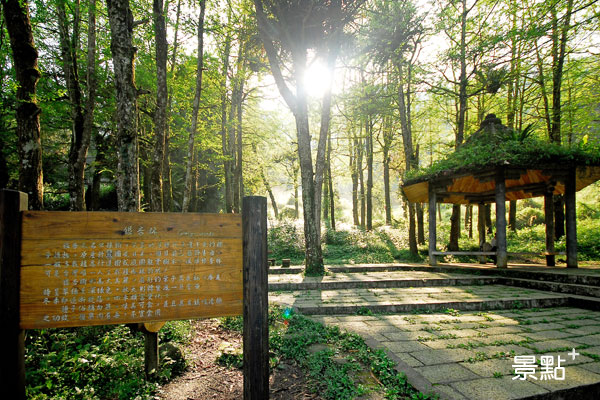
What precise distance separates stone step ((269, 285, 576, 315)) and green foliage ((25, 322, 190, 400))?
2775 millimetres

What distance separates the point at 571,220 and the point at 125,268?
10.8m

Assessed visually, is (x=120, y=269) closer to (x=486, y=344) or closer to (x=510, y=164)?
(x=486, y=344)

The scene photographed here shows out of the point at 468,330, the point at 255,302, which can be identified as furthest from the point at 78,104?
the point at 468,330

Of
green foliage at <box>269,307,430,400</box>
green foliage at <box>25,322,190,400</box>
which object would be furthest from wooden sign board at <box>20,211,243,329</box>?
green foliage at <box>269,307,430,400</box>

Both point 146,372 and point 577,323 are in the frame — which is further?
point 577,323

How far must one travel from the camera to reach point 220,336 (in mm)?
4445

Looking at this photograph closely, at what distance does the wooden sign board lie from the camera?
6.86 ft

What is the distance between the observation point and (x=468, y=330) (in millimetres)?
4160

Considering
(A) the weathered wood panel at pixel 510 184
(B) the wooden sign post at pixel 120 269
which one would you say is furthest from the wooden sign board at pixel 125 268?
(A) the weathered wood panel at pixel 510 184

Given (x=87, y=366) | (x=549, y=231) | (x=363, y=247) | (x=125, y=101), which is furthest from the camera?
(x=363, y=247)

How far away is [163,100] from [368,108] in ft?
28.8

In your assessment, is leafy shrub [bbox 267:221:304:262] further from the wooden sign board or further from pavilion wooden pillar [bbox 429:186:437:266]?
the wooden sign board

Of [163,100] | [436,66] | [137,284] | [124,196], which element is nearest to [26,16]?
[163,100]

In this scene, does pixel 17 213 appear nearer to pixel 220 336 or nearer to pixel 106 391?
pixel 106 391
